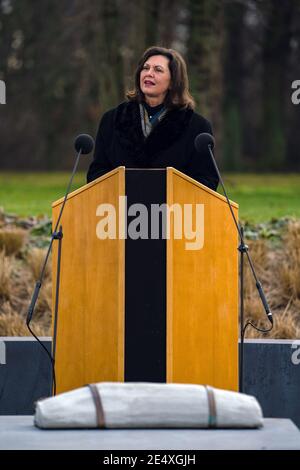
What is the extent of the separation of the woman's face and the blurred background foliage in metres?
15.6

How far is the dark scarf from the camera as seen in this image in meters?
6.43

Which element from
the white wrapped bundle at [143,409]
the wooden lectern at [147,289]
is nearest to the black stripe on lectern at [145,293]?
the wooden lectern at [147,289]

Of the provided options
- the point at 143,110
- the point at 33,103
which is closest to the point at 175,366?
the point at 143,110

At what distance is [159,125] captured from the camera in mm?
6473

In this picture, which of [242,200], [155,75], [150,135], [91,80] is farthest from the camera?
[91,80]

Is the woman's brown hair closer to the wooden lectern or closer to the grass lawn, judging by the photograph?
the wooden lectern

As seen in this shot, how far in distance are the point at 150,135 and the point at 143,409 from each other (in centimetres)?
242

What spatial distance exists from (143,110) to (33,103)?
30.4 meters

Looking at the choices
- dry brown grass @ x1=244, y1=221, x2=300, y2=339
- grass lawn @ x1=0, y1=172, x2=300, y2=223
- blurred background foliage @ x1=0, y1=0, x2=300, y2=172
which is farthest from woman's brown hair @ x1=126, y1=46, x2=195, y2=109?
blurred background foliage @ x1=0, y1=0, x2=300, y2=172

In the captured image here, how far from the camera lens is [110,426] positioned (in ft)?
13.8

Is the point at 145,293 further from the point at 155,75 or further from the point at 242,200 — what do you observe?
the point at 242,200

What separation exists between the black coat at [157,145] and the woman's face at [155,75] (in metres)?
0.15

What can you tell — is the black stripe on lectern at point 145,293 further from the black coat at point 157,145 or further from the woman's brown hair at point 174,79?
the woman's brown hair at point 174,79

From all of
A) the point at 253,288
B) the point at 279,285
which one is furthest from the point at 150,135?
the point at 279,285
